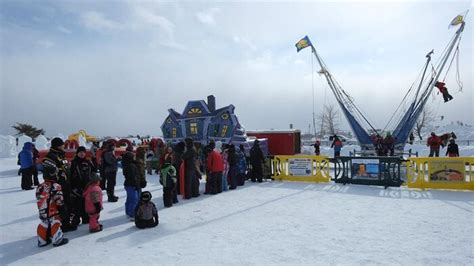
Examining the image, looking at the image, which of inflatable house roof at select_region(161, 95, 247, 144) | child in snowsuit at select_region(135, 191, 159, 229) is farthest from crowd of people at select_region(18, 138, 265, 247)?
inflatable house roof at select_region(161, 95, 247, 144)

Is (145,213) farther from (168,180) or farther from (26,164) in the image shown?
(26,164)

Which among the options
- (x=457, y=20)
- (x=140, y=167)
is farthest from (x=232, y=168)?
(x=457, y=20)

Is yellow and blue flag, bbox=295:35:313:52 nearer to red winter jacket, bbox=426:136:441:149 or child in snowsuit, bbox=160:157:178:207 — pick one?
red winter jacket, bbox=426:136:441:149

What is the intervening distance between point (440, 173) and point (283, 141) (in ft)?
30.2

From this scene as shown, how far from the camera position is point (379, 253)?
15.7 feet

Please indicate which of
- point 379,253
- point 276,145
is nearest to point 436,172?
point 379,253

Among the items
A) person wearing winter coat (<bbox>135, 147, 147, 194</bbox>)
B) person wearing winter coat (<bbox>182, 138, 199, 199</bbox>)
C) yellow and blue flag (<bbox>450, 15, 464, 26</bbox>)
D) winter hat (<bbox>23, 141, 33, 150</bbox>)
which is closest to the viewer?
person wearing winter coat (<bbox>135, 147, 147, 194</bbox>)

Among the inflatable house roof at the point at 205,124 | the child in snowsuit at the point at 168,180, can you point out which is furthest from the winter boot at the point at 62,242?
the inflatable house roof at the point at 205,124

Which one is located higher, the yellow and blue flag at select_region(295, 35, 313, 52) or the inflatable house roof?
the yellow and blue flag at select_region(295, 35, 313, 52)

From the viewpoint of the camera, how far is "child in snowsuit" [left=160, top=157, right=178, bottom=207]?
7.82 metres

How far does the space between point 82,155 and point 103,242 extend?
69.4 inches

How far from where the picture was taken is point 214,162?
9.62 meters

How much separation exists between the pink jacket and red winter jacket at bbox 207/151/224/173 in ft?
13.3

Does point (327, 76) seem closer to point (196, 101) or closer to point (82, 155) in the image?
point (196, 101)
